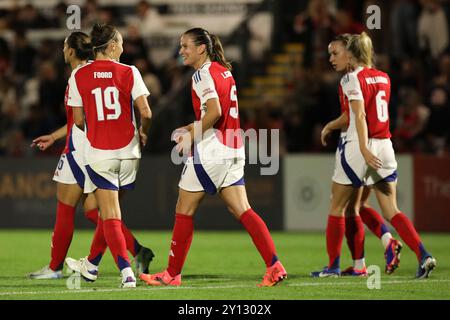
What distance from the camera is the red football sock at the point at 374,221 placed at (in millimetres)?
10242

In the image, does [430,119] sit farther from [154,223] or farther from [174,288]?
[174,288]

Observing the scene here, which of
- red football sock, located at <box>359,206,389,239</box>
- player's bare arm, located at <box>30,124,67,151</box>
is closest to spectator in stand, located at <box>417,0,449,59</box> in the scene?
red football sock, located at <box>359,206,389,239</box>

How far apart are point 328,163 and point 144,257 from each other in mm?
7767

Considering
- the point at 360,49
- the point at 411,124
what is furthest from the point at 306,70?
the point at 360,49

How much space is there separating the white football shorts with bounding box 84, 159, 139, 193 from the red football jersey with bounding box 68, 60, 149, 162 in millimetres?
59

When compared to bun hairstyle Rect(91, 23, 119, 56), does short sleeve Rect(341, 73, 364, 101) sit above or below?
below

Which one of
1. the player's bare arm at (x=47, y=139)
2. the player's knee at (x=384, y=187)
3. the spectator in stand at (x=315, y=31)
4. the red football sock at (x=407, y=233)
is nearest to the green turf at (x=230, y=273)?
the red football sock at (x=407, y=233)

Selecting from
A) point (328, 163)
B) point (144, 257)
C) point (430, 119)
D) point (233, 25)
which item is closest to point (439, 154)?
point (430, 119)

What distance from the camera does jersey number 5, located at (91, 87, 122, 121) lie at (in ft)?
28.6

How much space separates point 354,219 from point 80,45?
10.0 feet

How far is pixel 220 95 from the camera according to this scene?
8.79m

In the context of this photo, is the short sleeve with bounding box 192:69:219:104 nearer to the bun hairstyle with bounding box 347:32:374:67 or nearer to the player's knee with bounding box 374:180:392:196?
the bun hairstyle with bounding box 347:32:374:67

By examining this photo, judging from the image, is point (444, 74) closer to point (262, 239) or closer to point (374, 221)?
point (374, 221)

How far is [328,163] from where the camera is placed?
17.1m
